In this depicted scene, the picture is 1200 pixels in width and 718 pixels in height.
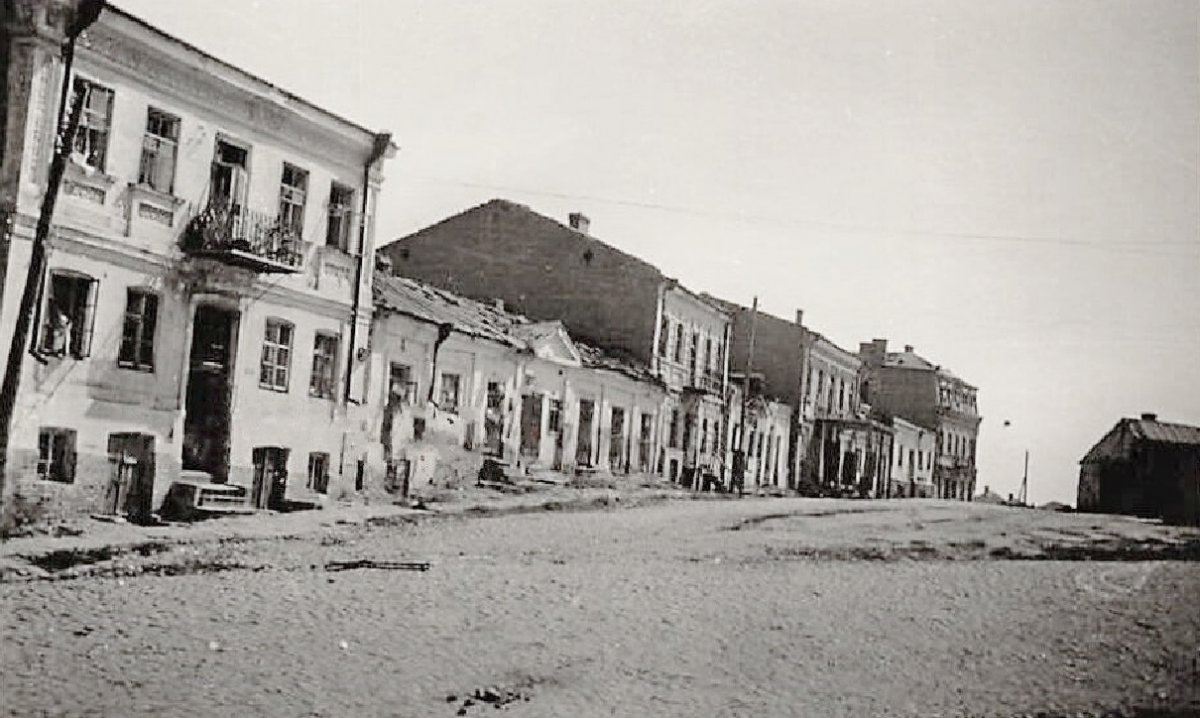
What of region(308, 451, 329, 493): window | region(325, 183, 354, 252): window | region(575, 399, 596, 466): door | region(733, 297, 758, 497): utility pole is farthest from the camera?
region(733, 297, 758, 497): utility pole

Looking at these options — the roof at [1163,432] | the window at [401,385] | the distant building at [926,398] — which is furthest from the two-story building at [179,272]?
the distant building at [926,398]

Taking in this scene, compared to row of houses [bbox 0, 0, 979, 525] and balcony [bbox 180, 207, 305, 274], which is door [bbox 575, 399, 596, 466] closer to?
row of houses [bbox 0, 0, 979, 525]

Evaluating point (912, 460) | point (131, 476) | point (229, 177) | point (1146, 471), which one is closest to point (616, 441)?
point (229, 177)

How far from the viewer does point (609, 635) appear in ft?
23.4

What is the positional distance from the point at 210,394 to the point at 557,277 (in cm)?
1234

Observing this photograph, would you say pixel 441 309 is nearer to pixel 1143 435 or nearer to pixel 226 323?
pixel 226 323

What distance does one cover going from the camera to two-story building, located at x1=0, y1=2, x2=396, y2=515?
34.3 ft

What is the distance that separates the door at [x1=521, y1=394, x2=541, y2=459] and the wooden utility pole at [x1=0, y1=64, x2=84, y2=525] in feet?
31.9

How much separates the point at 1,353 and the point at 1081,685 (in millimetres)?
9268

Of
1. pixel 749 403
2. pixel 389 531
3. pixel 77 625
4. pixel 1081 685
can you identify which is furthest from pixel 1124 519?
pixel 749 403

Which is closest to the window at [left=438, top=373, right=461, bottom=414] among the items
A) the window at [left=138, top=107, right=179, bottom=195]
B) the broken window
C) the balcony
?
the balcony

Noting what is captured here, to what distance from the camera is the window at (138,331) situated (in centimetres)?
1158

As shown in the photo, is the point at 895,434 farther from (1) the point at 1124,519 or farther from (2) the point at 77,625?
(2) the point at 77,625

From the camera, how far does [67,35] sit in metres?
10.5
